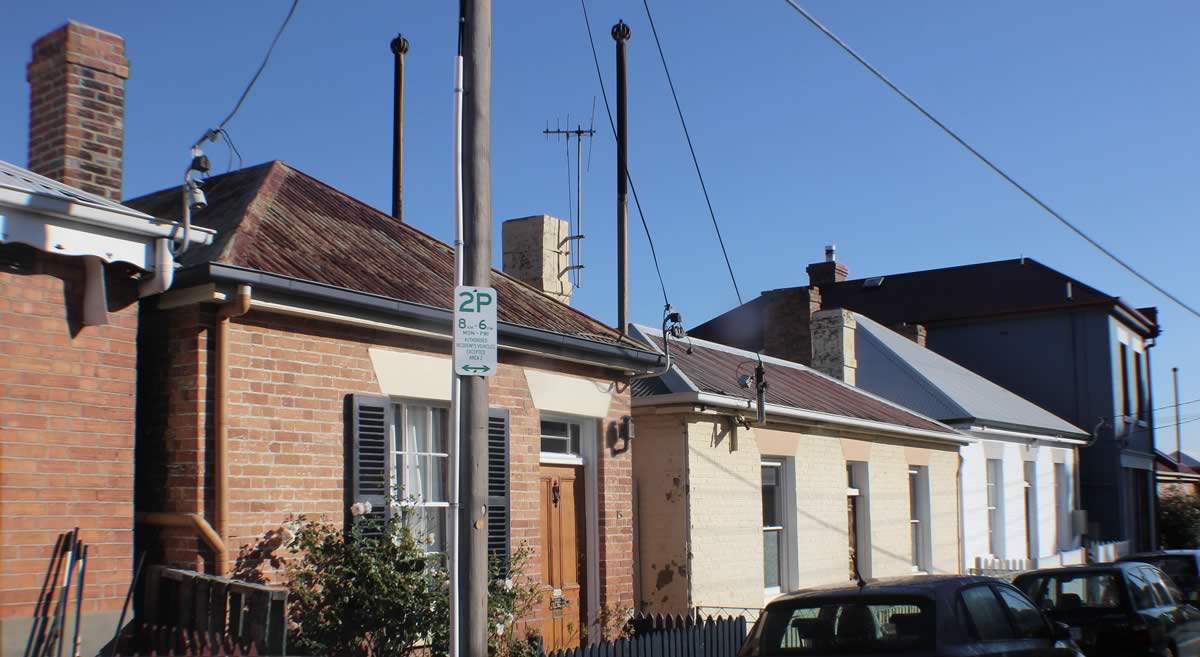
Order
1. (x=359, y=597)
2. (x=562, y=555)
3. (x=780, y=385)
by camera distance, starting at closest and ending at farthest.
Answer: (x=359, y=597) < (x=562, y=555) < (x=780, y=385)

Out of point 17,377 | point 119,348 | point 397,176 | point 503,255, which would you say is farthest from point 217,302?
point 397,176

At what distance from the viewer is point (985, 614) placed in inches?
314

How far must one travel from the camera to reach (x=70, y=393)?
759 cm

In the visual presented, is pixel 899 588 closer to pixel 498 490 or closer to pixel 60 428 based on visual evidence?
pixel 498 490

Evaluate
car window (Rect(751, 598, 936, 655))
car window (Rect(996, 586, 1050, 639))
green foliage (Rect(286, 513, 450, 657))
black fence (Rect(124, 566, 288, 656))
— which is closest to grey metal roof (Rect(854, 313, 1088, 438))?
car window (Rect(996, 586, 1050, 639))

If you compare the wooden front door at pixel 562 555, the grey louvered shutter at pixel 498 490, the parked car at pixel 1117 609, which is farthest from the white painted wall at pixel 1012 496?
the grey louvered shutter at pixel 498 490

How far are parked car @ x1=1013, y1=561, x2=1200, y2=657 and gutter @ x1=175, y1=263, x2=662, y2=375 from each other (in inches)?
176

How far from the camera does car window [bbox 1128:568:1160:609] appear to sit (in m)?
11.0

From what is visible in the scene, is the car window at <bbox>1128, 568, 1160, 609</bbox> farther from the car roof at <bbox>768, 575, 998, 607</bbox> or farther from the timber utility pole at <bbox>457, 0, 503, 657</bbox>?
the timber utility pole at <bbox>457, 0, 503, 657</bbox>

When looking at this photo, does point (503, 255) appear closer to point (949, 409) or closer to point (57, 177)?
point (57, 177)

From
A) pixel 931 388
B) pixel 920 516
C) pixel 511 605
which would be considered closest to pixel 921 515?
pixel 920 516

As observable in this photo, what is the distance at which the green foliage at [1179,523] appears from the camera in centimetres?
3447

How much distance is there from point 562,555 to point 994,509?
13.5 m

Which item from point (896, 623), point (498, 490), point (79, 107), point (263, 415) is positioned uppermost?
point (79, 107)
